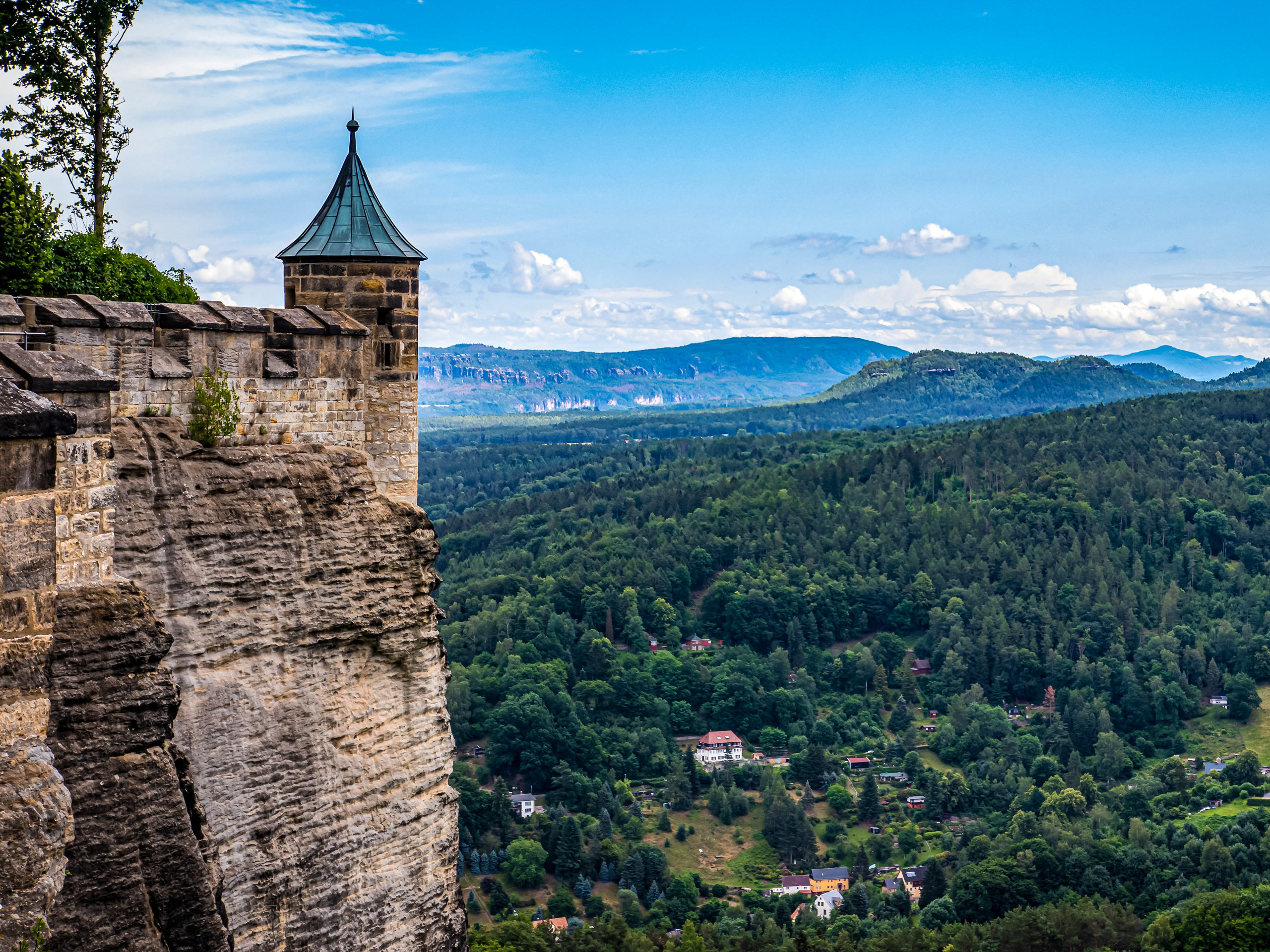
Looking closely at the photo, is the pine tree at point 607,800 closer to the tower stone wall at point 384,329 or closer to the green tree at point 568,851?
the green tree at point 568,851

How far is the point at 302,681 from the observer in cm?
1542

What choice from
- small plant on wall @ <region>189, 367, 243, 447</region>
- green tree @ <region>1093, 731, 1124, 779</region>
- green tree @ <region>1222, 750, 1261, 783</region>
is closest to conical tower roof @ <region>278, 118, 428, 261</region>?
small plant on wall @ <region>189, 367, 243, 447</region>

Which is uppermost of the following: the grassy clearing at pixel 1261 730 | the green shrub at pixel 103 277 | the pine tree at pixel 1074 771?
the green shrub at pixel 103 277

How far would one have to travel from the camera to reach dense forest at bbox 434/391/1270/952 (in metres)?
92.8

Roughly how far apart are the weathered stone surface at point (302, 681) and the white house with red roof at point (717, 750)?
121042 mm

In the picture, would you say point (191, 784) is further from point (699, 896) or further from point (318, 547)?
point (699, 896)

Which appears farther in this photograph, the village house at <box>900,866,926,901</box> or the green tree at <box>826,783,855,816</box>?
the green tree at <box>826,783,855,816</box>

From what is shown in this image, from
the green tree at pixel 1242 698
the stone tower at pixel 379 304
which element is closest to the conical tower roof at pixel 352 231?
the stone tower at pixel 379 304

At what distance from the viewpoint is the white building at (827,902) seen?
3807 inches

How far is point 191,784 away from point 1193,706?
479 feet

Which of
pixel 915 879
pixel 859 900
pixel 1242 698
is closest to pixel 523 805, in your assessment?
pixel 859 900

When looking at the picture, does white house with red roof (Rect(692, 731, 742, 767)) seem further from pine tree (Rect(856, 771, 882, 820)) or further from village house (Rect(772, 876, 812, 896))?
village house (Rect(772, 876, 812, 896))

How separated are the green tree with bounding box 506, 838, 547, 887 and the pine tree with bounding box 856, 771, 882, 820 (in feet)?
107

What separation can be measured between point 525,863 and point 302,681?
90.5 m
